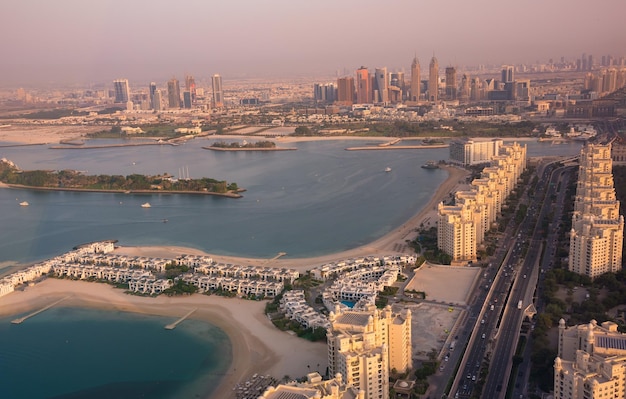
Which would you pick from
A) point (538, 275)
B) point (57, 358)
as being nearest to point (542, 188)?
point (538, 275)

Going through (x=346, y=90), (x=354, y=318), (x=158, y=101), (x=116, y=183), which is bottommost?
(x=116, y=183)

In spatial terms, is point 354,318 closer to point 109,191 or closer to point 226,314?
point 226,314

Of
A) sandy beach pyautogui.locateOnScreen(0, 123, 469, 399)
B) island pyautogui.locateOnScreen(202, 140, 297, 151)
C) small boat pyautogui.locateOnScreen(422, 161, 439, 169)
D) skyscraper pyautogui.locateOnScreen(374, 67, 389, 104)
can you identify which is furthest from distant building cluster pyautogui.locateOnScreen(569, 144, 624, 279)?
skyscraper pyautogui.locateOnScreen(374, 67, 389, 104)

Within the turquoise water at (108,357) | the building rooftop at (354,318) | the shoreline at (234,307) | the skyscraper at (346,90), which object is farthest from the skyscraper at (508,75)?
the building rooftop at (354,318)

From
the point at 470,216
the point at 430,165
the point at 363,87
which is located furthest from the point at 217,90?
the point at 470,216

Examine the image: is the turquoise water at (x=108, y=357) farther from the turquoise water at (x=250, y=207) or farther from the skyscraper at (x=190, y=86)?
the skyscraper at (x=190, y=86)

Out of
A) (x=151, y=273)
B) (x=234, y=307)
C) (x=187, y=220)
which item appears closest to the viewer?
(x=234, y=307)
